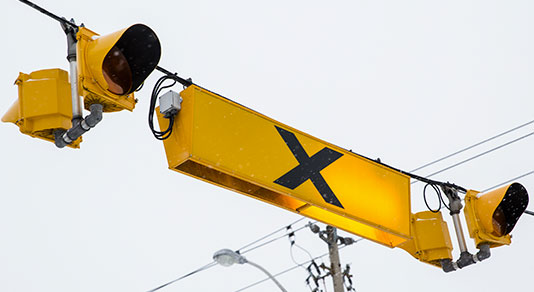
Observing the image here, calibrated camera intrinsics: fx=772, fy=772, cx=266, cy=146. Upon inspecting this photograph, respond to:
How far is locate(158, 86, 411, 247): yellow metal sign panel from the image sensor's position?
624 centimetres

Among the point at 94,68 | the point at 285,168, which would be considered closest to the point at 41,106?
the point at 94,68

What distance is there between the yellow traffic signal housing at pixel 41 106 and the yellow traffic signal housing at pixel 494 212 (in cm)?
447

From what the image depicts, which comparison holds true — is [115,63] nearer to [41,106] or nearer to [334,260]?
[41,106]

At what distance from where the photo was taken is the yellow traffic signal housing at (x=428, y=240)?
8133mm

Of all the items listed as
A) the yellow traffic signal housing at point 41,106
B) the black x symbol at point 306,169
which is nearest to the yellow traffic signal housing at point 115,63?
the yellow traffic signal housing at point 41,106

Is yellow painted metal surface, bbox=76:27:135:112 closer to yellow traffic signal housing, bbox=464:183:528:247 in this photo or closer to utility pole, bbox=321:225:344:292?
yellow traffic signal housing, bbox=464:183:528:247

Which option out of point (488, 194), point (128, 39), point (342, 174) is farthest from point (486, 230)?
point (128, 39)

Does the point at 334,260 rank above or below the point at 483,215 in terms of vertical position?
above

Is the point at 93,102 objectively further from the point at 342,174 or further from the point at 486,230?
the point at 486,230

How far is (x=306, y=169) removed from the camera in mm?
6840

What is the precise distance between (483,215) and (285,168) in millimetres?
2625

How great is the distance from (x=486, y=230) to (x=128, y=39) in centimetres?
447

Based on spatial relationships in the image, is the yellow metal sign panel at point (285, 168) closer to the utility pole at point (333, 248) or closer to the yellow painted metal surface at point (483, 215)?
the yellow painted metal surface at point (483, 215)

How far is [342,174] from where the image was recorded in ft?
23.5
